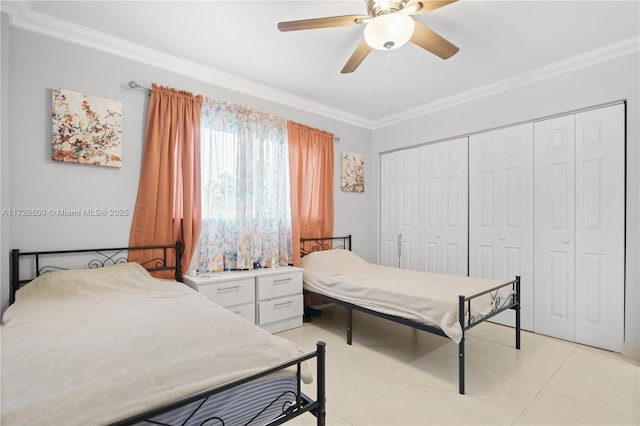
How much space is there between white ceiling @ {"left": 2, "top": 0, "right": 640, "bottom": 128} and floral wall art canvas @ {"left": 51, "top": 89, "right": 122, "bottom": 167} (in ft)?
1.77

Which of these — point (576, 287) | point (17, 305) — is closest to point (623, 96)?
point (576, 287)

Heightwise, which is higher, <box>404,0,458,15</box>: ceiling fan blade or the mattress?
<box>404,0,458,15</box>: ceiling fan blade

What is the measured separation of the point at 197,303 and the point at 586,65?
160 inches

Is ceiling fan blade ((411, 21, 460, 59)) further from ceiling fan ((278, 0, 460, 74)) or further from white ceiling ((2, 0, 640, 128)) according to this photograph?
white ceiling ((2, 0, 640, 128))

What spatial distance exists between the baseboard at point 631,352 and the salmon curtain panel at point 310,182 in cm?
316

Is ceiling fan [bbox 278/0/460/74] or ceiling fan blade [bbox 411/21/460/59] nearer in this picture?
ceiling fan [bbox 278/0/460/74]

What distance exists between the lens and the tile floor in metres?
1.91

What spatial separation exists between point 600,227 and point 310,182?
121 inches

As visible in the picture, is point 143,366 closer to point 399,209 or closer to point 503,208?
point 503,208

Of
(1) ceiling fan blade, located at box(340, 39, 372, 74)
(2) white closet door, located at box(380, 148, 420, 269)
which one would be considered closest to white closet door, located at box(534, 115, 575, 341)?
(2) white closet door, located at box(380, 148, 420, 269)

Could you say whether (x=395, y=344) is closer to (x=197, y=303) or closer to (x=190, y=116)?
(x=197, y=303)

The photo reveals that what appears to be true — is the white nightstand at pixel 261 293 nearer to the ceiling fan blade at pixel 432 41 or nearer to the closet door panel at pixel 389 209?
the closet door panel at pixel 389 209

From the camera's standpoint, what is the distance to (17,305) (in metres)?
1.95

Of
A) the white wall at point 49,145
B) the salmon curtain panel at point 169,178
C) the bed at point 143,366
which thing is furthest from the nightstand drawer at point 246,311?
the white wall at point 49,145
